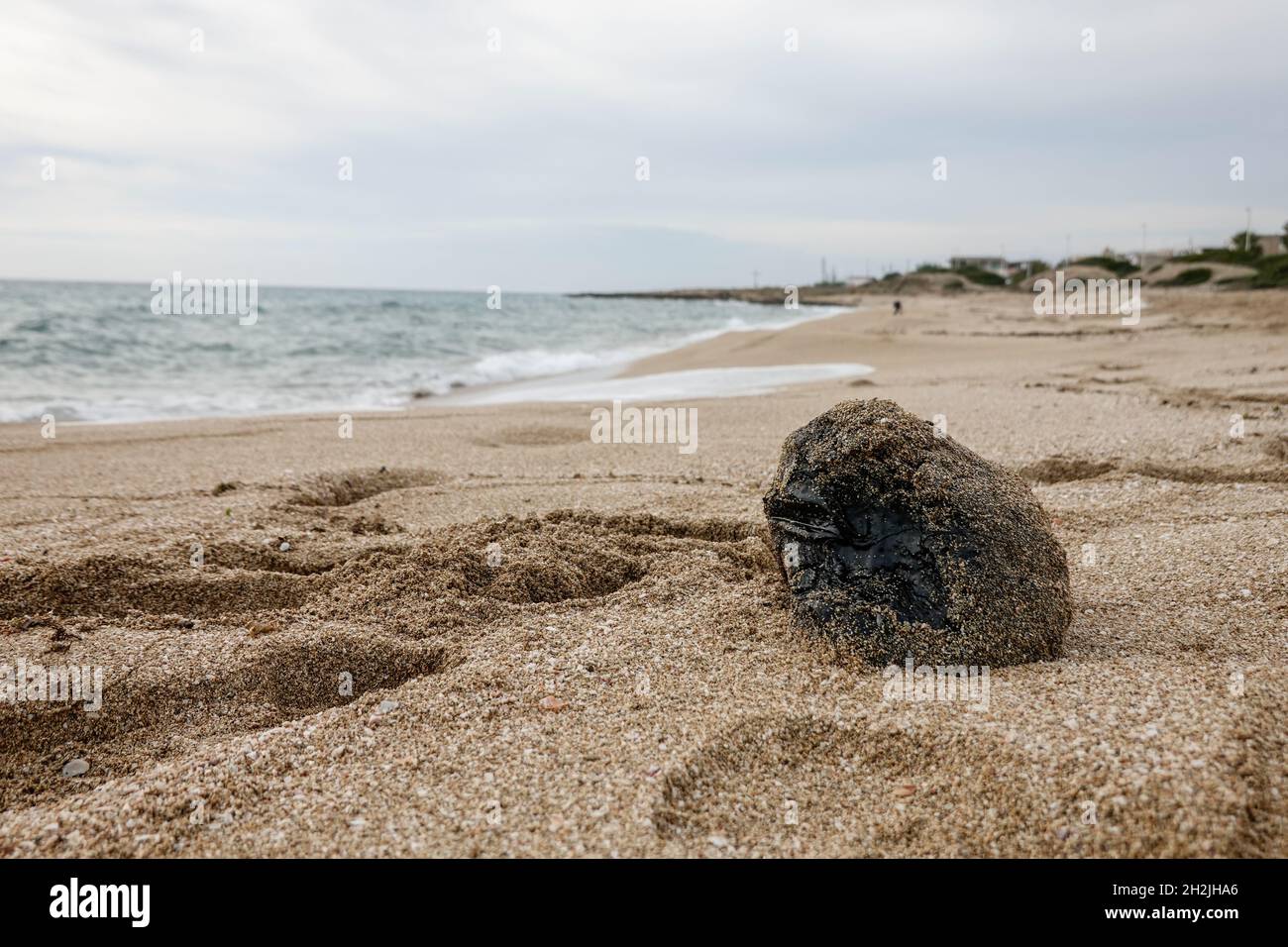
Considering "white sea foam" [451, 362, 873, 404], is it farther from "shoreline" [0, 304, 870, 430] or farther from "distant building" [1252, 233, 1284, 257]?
"distant building" [1252, 233, 1284, 257]

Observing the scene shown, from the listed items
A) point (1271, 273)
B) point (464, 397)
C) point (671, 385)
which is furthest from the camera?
point (1271, 273)

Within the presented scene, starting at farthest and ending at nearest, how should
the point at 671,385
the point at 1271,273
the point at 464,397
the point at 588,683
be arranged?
the point at 1271,273, the point at 464,397, the point at 671,385, the point at 588,683

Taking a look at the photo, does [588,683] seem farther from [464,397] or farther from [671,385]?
[464,397]

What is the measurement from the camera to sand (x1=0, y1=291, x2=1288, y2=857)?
7.02ft

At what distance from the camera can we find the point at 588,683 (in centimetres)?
284

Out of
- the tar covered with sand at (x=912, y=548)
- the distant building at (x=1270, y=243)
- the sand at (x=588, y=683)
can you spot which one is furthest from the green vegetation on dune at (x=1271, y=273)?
the tar covered with sand at (x=912, y=548)

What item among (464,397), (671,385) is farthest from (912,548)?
(464,397)

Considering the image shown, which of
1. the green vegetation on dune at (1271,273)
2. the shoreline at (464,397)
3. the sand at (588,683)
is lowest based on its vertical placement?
the sand at (588,683)

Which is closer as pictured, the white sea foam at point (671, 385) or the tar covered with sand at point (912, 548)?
the tar covered with sand at point (912, 548)

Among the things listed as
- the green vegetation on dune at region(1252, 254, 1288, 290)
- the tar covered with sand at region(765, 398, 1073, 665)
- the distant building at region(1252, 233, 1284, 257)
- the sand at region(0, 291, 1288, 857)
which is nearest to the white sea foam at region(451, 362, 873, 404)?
the sand at region(0, 291, 1288, 857)

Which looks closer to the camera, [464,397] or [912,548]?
[912,548]

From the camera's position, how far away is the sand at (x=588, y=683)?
7.02 ft

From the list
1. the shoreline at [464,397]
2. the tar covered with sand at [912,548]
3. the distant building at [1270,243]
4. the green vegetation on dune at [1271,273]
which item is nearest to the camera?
the tar covered with sand at [912,548]

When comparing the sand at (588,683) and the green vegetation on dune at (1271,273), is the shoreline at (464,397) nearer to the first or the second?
the sand at (588,683)
